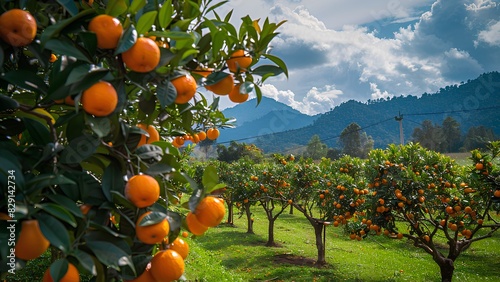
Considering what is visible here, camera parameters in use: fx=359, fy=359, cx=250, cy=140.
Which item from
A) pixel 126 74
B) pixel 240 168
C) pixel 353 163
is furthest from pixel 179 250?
pixel 240 168

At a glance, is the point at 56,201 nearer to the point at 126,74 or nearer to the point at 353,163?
the point at 126,74

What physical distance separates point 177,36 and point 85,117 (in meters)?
0.31

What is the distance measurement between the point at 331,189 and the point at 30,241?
7.77 meters

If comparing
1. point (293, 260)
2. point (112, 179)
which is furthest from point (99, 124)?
point (293, 260)

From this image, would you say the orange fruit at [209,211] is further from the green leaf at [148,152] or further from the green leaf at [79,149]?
the green leaf at [79,149]

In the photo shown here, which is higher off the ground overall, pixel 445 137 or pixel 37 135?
pixel 445 137

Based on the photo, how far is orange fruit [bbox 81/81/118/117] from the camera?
2.84 feet

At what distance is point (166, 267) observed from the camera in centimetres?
98

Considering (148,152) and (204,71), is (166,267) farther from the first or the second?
(204,71)

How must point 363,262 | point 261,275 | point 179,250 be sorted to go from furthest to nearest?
point 363,262, point 261,275, point 179,250

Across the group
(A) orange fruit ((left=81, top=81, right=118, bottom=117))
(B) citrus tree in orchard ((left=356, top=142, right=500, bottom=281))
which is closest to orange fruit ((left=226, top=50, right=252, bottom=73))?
(A) orange fruit ((left=81, top=81, right=118, bottom=117))

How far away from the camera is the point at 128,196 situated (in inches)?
36.3

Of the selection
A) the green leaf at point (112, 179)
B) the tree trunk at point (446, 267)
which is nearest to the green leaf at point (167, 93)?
the green leaf at point (112, 179)

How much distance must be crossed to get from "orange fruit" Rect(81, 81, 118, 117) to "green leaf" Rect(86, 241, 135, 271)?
31cm
